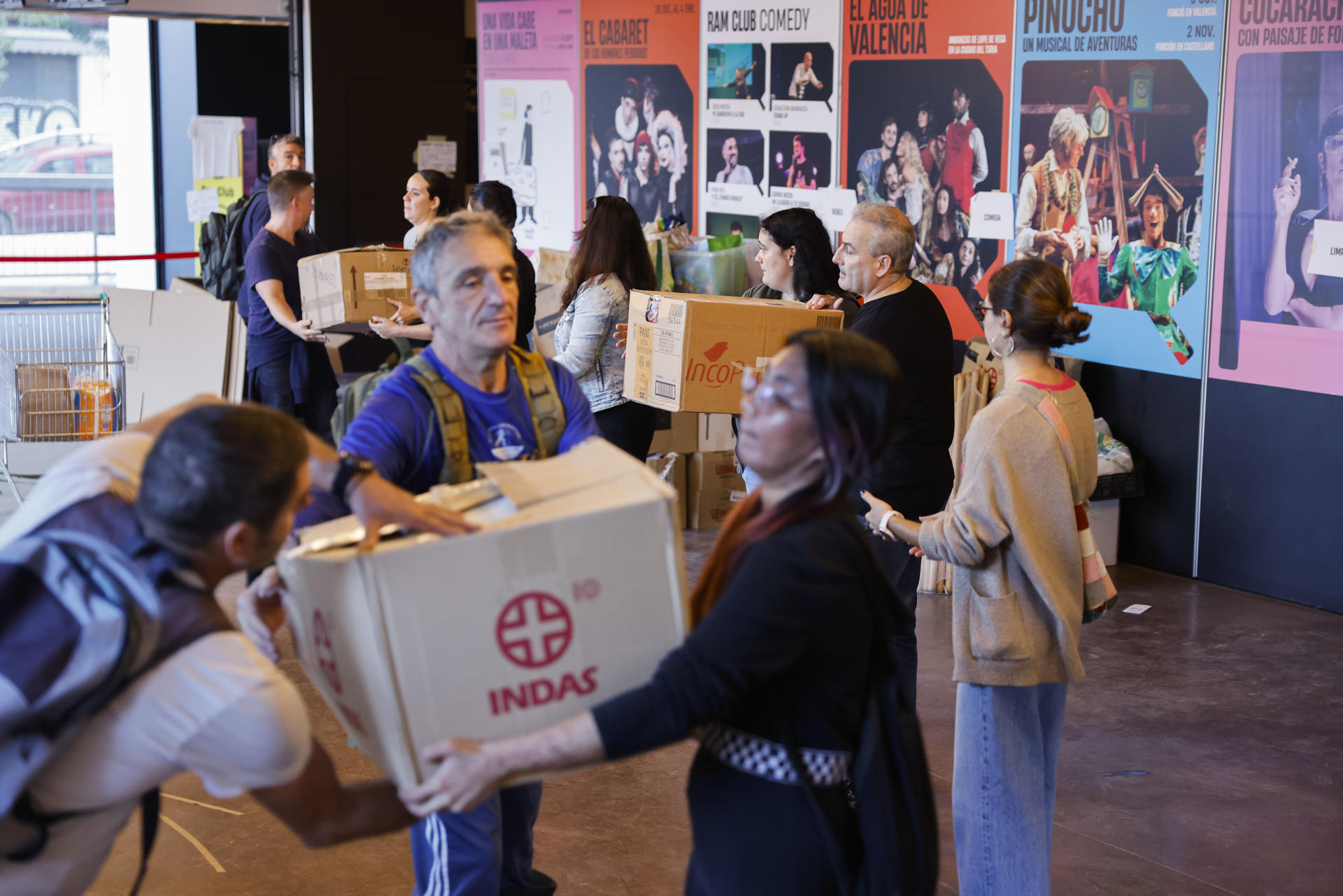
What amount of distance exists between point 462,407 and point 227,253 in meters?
6.26

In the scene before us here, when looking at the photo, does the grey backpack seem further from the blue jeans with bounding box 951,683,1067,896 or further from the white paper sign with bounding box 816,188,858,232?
the white paper sign with bounding box 816,188,858,232

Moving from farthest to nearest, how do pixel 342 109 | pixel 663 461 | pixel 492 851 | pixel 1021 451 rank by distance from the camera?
pixel 342 109 → pixel 663 461 → pixel 1021 451 → pixel 492 851

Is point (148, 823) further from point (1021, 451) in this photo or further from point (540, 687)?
point (1021, 451)

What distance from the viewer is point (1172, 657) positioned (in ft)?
16.9

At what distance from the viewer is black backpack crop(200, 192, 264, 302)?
8102 millimetres

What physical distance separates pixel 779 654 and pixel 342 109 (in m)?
10.8

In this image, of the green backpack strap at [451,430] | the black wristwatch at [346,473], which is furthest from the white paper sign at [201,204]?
the black wristwatch at [346,473]

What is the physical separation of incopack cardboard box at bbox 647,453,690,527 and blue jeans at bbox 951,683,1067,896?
389 cm

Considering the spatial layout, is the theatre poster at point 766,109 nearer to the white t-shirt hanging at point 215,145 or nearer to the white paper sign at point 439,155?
the white paper sign at point 439,155

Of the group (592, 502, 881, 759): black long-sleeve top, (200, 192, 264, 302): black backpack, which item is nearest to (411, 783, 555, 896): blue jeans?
(592, 502, 881, 759): black long-sleeve top

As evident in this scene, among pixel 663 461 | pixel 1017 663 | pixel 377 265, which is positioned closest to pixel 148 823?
pixel 1017 663

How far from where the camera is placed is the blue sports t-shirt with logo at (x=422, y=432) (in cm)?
238

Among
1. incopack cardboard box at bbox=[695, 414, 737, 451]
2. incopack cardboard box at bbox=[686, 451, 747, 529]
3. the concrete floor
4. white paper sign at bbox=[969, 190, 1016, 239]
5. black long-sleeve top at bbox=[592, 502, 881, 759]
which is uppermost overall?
white paper sign at bbox=[969, 190, 1016, 239]

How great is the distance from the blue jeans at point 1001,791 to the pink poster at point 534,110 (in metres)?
7.94
